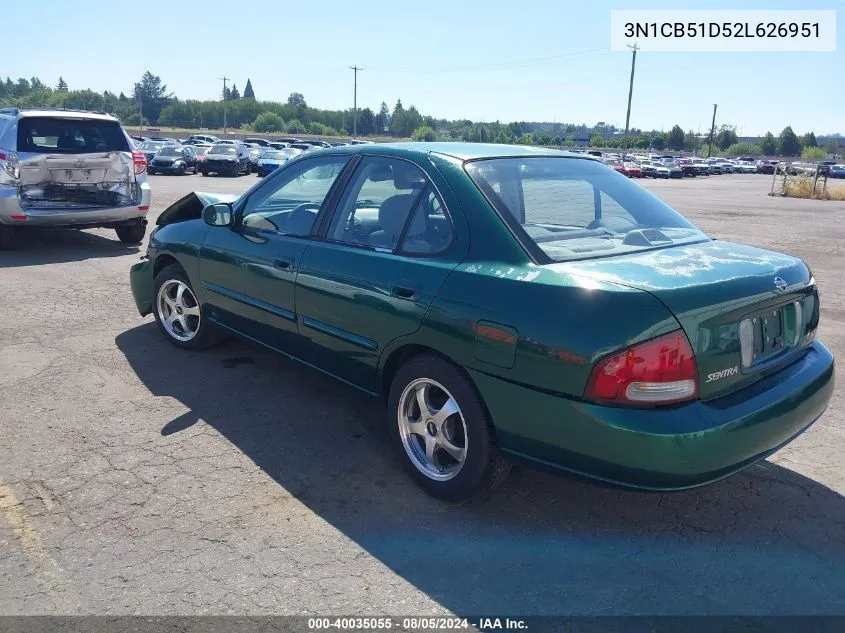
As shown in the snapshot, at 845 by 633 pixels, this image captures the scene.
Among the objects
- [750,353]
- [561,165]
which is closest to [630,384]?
[750,353]

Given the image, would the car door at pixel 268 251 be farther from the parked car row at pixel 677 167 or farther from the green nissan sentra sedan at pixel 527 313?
the parked car row at pixel 677 167

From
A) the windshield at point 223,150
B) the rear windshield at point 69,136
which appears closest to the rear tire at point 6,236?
the rear windshield at point 69,136

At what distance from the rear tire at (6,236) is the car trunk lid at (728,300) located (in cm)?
882

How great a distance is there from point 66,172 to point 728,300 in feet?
28.8

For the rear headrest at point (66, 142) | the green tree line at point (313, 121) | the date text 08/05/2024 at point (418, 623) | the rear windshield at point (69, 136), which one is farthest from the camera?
the green tree line at point (313, 121)

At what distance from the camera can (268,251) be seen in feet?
14.1

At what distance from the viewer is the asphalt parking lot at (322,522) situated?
8.84 ft

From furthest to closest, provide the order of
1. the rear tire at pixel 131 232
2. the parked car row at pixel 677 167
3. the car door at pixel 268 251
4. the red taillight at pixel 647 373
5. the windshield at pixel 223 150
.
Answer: the parked car row at pixel 677 167, the windshield at pixel 223 150, the rear tire at pixel 131 232, the car door at pixel 268 251, the red taillight at pixel 647 373

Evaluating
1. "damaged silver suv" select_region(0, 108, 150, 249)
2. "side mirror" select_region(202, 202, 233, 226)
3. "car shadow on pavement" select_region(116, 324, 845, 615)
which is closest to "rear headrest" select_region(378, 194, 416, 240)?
"car shadow on pavement" select_region(116, 324, 845, 615)

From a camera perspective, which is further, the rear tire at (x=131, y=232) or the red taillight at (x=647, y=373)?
the rear tire at (x=131, y=232)

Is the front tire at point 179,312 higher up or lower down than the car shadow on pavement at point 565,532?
higher up

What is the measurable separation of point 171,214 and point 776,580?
4.87 m

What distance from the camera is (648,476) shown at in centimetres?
268

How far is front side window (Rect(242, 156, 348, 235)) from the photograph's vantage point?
13.6 feet
